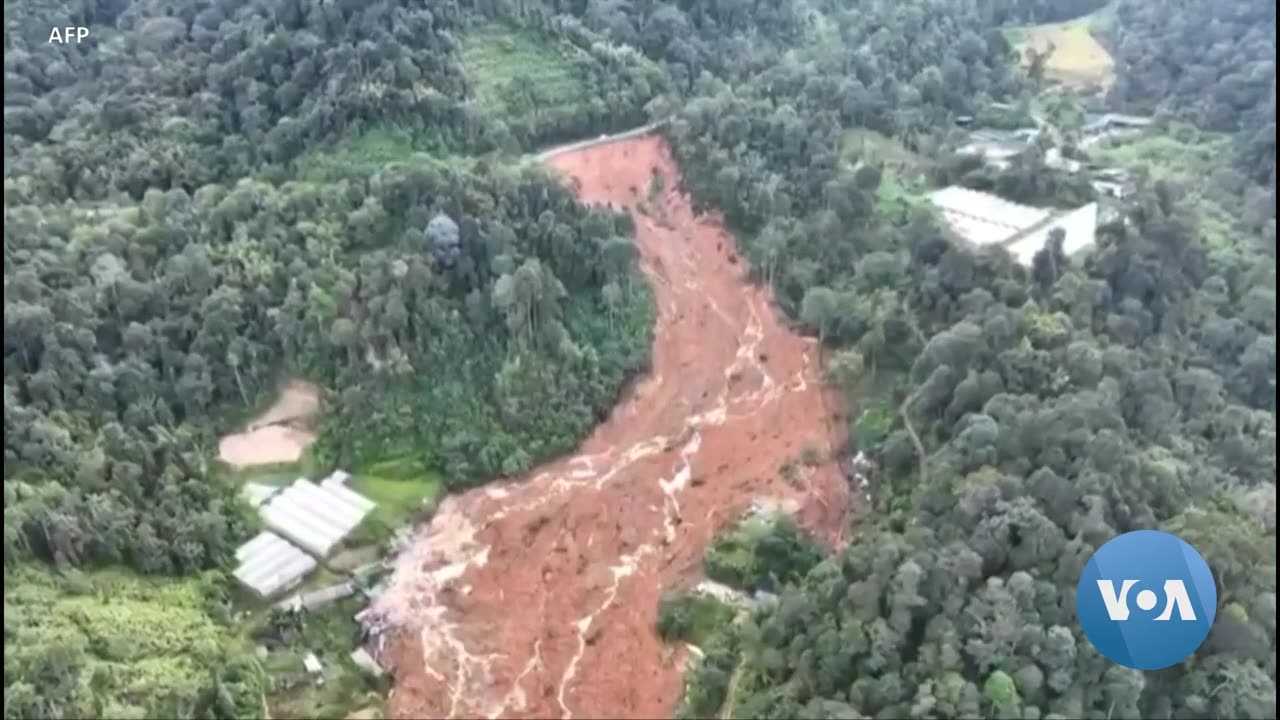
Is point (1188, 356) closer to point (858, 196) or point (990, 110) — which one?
point (858, 196)

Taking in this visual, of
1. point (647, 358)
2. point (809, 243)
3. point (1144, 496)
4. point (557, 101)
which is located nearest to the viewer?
point (1144, 496)

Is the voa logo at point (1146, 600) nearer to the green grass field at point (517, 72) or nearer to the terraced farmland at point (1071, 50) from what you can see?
the green grass field at point (517, 72)

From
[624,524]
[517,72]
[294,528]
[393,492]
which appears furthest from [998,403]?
[517,72]

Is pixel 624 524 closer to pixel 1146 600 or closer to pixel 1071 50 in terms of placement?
pixel 1146 600

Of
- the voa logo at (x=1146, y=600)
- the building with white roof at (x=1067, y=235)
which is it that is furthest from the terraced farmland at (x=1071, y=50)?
the voa logo at (x=1146, y=600)

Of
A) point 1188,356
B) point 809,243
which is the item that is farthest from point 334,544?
point 1188,356

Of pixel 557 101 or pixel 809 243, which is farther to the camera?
pixel 557 101

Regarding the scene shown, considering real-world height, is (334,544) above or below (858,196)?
below
